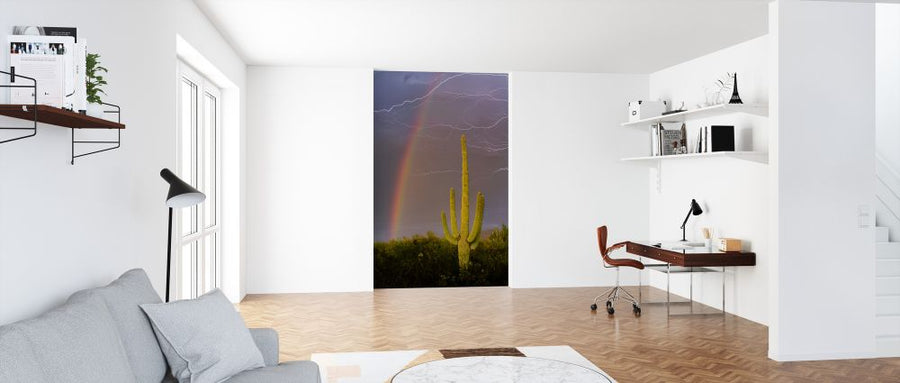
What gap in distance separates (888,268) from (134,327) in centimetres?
543

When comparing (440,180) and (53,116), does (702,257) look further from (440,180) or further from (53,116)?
(53,116)

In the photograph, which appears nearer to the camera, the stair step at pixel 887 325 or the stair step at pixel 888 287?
the stair step at pixel 887 325

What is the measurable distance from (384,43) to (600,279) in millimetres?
3988

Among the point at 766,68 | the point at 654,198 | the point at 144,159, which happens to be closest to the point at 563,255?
the point at 654,198

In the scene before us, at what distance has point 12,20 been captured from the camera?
2.39 metres

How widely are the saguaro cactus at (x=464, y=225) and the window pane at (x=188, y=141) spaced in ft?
15.6

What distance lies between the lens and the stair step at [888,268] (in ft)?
17.6

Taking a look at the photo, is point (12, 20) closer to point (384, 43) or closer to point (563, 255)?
point (384, 43)

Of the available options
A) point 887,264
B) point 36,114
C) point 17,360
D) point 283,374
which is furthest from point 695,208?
point 17,360

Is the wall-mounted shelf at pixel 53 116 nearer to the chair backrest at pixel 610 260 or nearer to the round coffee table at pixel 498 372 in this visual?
the round coffee table at pixel 498 372

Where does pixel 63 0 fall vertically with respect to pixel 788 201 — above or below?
above

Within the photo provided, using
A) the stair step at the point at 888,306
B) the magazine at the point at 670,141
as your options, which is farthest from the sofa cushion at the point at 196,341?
the magazine at the point at 670,141

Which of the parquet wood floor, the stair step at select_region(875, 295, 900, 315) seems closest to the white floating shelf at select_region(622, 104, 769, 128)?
the stair step at select_region(875, 295, 900, 315)

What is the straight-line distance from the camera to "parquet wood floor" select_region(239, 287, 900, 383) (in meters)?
4.58
